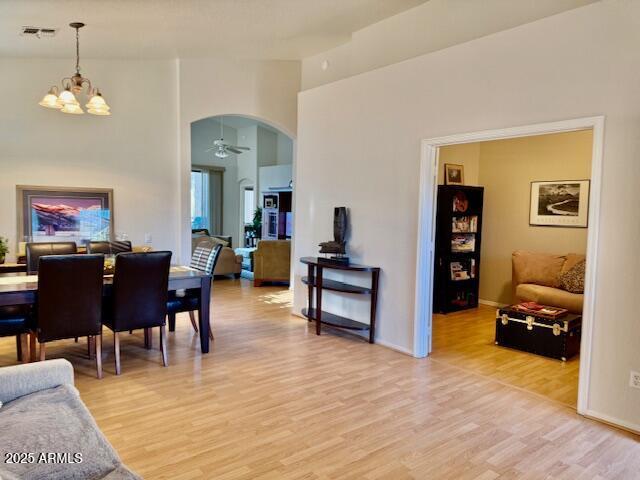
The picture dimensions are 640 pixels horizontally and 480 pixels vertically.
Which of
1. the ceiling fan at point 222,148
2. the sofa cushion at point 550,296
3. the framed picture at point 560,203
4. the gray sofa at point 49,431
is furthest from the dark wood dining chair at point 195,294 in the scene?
the ceiling fan at point 222,148

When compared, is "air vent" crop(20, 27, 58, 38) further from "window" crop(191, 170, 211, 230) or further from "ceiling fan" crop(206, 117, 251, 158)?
"window" crop(191, 170, 211, 230)

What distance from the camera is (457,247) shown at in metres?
6.40

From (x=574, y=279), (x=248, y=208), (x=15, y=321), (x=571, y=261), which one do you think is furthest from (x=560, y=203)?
(x=248, y=208)

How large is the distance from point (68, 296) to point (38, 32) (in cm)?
321

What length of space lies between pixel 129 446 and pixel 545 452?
2411 millimetres

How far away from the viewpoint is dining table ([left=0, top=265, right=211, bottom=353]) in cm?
348

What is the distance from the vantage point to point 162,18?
4867 millimetres

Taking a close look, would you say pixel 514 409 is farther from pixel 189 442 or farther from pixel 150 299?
pixel 150 299

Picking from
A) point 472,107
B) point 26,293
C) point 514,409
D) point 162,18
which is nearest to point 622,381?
point 514,409

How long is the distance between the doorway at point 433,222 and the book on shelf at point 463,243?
2014 millimetres

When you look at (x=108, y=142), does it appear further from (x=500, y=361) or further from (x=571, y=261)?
(x=571, y=261)

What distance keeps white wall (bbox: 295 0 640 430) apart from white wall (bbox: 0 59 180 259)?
2265mm

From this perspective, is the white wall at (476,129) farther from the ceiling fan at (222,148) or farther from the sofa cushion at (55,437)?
the ceiling fan at (222,148)

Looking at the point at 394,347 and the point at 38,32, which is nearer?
the point at 394,347
